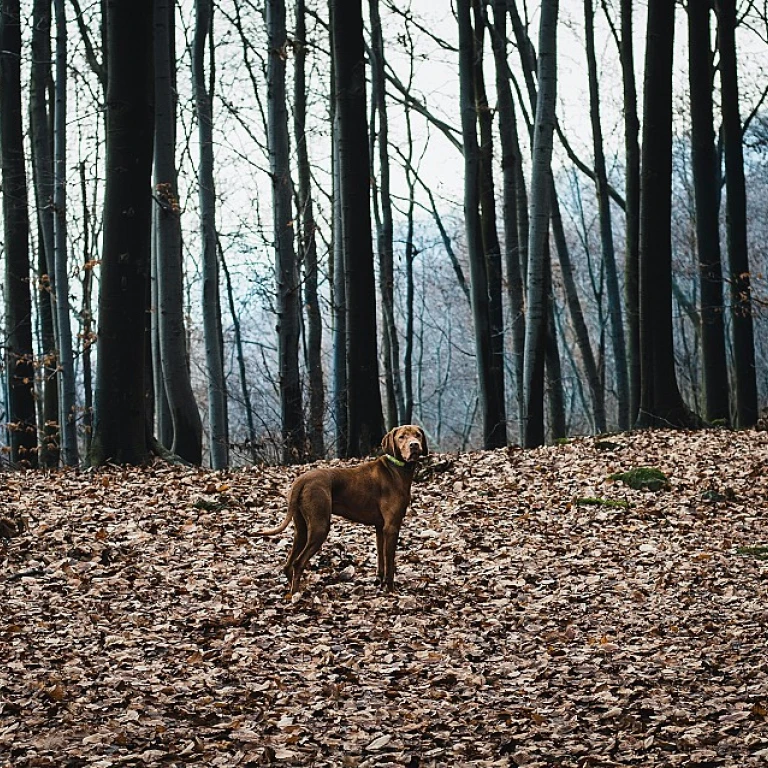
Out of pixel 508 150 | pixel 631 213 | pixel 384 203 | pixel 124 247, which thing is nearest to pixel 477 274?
pixel 508 150

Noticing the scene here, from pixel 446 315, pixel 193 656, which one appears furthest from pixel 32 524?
pixel 446 315

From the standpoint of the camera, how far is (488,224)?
19281 millimetres

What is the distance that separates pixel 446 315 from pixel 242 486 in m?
42.9

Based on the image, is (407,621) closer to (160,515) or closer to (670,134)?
(160,515)

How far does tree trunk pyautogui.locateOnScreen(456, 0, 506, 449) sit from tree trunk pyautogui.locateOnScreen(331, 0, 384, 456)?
8.86 ft

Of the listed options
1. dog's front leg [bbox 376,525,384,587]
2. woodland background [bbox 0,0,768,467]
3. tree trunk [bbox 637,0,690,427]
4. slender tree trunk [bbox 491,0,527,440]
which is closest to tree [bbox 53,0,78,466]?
woodland background [bbox 0,0,768,467]

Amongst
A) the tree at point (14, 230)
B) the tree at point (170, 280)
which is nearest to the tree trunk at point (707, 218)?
the tree at point (170, 280)

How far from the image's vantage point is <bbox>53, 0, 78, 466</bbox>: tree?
17.1 metres

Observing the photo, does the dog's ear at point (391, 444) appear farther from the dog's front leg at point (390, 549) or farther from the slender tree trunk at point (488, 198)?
the slender tree trunk at point (488, 198)

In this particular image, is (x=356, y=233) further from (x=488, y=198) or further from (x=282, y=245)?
(x=488, y=198)

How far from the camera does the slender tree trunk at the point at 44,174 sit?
18.7 metres

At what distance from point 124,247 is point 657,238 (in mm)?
8095

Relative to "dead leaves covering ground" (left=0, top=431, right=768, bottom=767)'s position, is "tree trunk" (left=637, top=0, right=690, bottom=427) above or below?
above

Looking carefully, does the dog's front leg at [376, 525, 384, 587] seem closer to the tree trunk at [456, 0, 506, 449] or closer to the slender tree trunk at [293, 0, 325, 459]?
the tree trunk at [456, 0, 506, 449]
